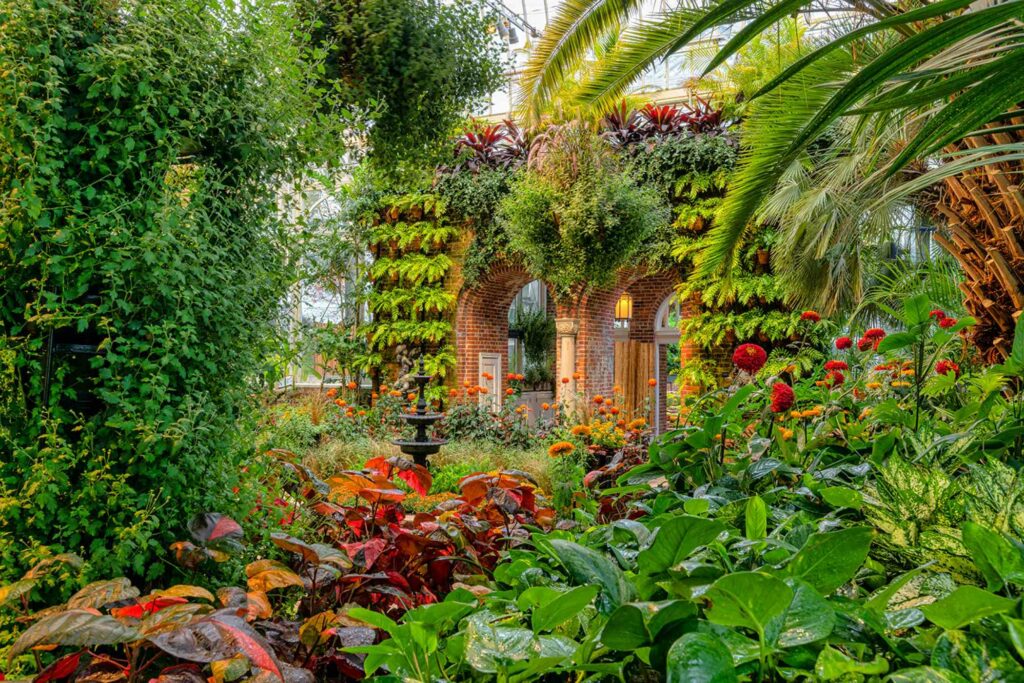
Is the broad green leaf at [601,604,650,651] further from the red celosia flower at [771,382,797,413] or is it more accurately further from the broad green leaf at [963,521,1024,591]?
the red celosia flower at [771,382,797,413]

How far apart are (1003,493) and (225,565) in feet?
6.65

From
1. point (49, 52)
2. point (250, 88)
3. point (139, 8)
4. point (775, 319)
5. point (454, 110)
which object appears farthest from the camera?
point (775, 319)

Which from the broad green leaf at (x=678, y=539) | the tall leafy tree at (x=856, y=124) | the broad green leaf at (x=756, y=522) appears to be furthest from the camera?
the tall leafy tree at (x=856, y=124)

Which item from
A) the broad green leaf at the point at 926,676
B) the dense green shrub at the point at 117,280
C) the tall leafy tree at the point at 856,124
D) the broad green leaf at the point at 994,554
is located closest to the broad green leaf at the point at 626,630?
the broad green leaf at the point at 926,676

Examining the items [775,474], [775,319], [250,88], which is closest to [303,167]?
[250,88]

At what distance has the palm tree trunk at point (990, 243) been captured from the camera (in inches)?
118

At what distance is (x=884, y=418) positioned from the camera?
1.26m

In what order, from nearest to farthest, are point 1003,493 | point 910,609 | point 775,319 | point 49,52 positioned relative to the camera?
point 910,609 → point 1003,493 → point 49,52 → point 775,319

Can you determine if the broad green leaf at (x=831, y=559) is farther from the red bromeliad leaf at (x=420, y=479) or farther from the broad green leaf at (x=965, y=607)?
the red bromeliad leaf at (x=420, y=479)

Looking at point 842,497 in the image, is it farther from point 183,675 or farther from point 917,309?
point 183,675

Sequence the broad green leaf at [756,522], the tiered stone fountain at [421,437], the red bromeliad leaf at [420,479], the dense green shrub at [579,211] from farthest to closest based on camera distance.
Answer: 1. the dense green shrub at [579,211]
2. the tiered stone fountain at [421,437]
3. the red bromeliad leaf at [420,479]
4. the broad green leaf at [756,522]

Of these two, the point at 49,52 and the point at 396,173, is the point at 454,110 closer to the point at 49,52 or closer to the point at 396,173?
the point at 396,173

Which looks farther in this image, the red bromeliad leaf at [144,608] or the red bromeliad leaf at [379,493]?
the red bromeliad leaf at [379,493]

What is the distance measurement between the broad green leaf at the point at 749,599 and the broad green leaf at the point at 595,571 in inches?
4.8
